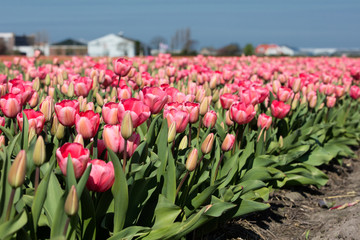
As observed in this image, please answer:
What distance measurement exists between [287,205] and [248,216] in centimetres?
60

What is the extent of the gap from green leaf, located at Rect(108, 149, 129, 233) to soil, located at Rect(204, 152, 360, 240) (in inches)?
39.1

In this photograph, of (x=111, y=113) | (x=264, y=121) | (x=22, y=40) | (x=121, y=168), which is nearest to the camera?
(x=121, y=168)

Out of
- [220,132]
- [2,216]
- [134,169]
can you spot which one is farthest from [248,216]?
[2,216]

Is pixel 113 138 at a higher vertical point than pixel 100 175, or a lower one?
higher

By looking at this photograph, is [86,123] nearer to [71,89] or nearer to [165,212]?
[165,212]

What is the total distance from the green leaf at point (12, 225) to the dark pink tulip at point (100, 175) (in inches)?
11.6

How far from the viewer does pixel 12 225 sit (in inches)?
63.6

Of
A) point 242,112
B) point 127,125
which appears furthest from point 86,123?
point 242,112

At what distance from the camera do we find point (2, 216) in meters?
1.72

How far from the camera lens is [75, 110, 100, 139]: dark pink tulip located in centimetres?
200

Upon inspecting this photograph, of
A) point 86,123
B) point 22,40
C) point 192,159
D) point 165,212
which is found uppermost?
point 22,40

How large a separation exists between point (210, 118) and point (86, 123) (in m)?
1.11

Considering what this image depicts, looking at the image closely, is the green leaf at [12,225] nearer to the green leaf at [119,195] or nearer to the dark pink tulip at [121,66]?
the green leaf at [119,195]

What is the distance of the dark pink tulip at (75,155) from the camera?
1.69 m
